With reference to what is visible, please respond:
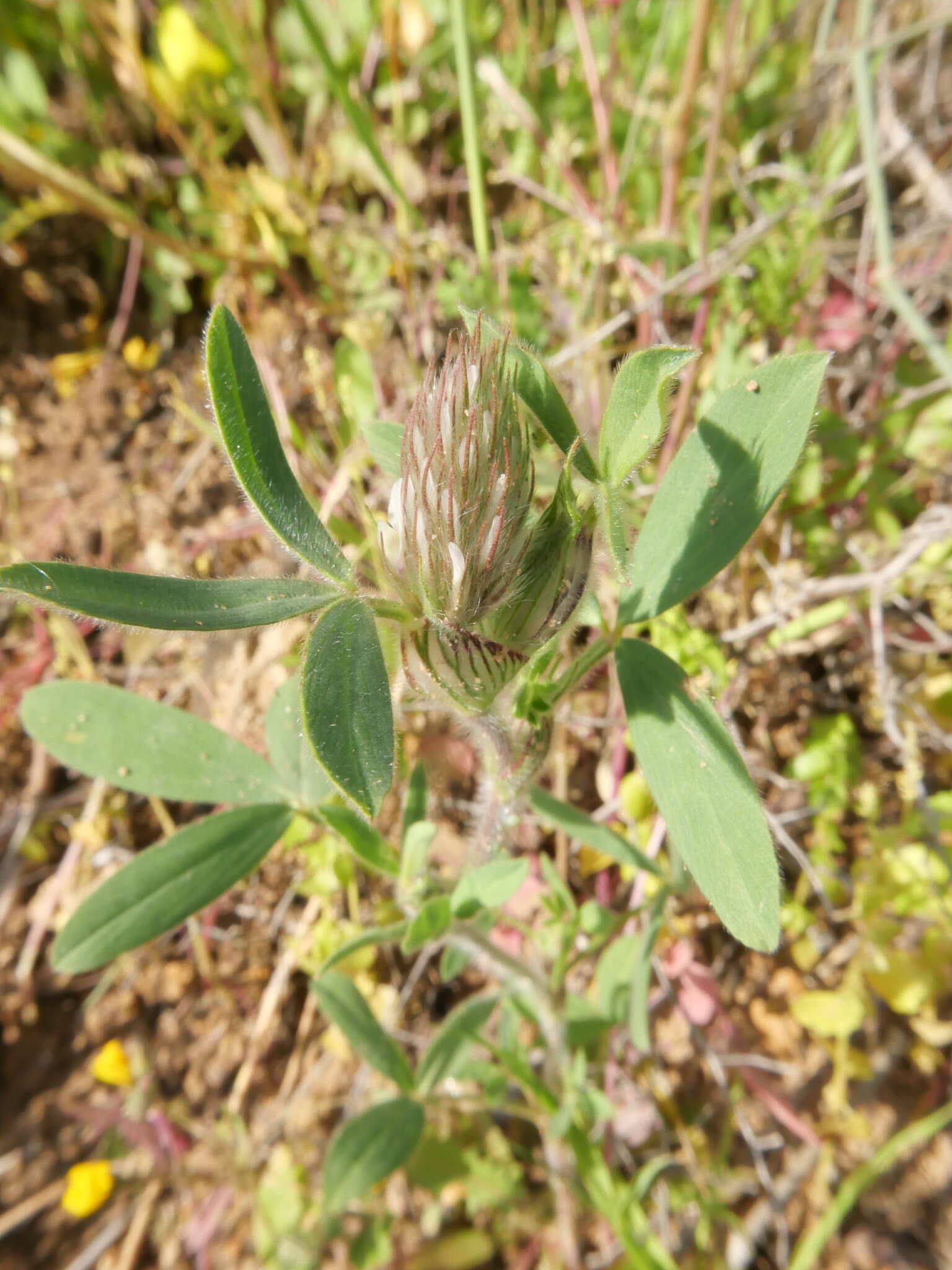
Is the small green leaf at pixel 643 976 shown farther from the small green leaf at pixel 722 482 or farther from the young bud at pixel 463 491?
the young bud at pixel 463 491

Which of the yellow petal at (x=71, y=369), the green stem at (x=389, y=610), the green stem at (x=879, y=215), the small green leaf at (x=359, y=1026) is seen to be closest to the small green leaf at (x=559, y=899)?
the small green leaf at (x=359, y=1026)

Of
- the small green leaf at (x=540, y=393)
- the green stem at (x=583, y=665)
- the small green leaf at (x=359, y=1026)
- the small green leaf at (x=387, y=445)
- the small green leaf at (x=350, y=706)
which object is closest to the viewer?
the small green leaf at (x=350, y=706)

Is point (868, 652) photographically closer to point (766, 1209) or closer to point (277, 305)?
point (766, 1209)

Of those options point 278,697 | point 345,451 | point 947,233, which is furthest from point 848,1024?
point 947,233

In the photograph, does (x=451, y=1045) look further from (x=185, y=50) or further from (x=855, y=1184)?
(x=185, y=50)

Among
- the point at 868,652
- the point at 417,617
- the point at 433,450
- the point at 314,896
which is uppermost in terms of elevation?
the point at 433,450

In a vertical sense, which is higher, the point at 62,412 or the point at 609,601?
the point at 62,412
